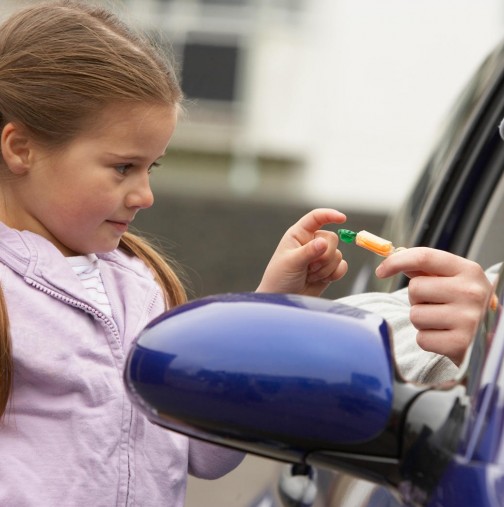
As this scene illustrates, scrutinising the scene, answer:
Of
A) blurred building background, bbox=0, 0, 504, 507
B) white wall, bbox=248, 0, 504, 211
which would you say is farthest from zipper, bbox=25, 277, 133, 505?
white wall, bbox=248, 0, 504, 211

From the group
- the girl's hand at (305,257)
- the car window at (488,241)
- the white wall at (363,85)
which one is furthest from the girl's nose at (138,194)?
the white wall at (363,85)

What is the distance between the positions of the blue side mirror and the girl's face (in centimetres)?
→ 56

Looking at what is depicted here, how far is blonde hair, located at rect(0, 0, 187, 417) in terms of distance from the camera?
231 cm

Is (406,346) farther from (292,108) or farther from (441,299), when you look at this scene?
(292,108)

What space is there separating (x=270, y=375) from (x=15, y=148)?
837 millimetres

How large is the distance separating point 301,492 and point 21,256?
0.66 metres

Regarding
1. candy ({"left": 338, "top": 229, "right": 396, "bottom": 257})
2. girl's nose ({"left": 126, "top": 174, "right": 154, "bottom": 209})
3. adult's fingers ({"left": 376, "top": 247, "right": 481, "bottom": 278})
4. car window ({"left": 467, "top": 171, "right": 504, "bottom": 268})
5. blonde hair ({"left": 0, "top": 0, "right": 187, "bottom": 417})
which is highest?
blonde hair ({"left": 0, "top": 0, "right": 187, "bottom": 417})

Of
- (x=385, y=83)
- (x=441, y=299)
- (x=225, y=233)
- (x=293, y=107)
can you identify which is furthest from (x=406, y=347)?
(x=293, y=107)

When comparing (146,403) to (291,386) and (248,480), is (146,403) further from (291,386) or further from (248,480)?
(248,480)

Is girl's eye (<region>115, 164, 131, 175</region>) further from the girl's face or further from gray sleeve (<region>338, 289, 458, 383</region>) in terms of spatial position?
gray sleeve (<region>338, 289, 458, 383</region>)

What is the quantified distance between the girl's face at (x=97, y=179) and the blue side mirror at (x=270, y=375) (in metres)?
0.56

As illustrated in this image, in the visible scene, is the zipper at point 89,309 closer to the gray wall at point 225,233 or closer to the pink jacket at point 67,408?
the pink jacket at point 67,408

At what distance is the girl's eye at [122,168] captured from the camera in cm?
229

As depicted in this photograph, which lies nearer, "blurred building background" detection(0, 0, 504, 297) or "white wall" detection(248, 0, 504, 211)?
"blurred building background" detection(0, 0, 504, 297)
